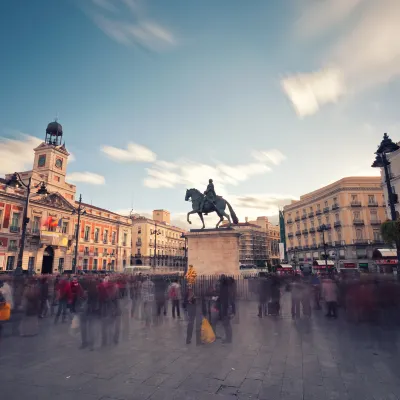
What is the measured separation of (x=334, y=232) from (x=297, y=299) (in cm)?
4320

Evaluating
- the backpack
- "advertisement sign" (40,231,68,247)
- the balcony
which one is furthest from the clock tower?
the balcony

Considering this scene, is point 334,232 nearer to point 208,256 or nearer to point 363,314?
point 208,256

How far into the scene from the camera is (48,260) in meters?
43.6

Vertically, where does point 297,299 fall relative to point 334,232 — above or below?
below

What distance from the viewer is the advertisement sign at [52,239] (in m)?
41.6

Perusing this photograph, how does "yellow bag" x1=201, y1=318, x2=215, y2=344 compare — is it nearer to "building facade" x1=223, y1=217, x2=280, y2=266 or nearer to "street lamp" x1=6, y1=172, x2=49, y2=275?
"street lamp" x1=6, y1=172, x2=49, y2=275

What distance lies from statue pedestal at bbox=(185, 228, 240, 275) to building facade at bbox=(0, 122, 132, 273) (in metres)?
28.4

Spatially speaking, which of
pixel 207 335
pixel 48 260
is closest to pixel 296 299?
pixel 207 335

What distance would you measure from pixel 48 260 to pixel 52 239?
393 centimetres

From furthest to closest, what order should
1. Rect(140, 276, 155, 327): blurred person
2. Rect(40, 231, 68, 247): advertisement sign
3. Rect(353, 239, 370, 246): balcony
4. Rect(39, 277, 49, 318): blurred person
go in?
1. Rect(353, 239, 370, 246): balcony
2. Rect(40, 231, 68, 247): advertisement sign
3. Rect(140, 276, 155, 327): blurred person
4. Rect(39, 277, 49, 318): blurred person

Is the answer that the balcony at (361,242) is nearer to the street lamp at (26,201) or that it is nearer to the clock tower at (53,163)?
the street lamp at (26,201)

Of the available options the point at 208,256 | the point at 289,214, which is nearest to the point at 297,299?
the point at 208,256

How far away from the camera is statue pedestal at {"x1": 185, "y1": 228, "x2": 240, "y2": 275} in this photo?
14961mm

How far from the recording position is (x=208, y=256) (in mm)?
15266
